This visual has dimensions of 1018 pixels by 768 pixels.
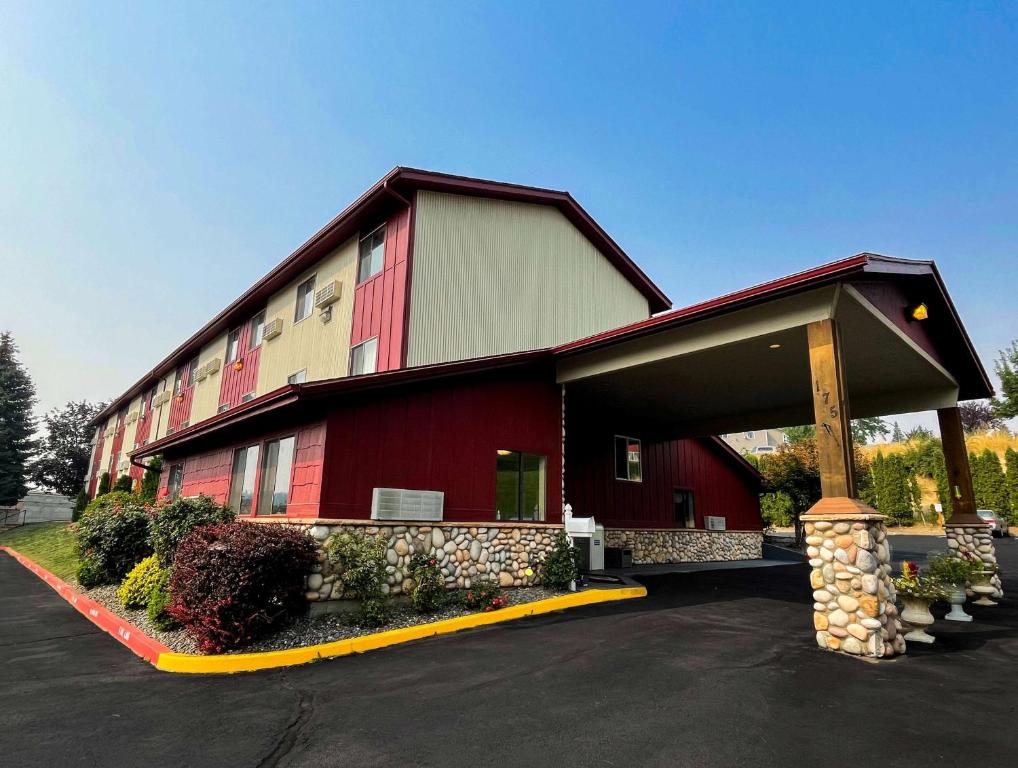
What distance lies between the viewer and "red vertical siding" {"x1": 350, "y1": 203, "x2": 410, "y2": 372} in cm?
1262

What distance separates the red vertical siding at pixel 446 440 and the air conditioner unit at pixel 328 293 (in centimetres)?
620

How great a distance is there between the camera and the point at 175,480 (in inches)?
687

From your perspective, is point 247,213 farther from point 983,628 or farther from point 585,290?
point 983,628

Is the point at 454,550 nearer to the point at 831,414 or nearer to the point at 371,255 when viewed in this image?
the point at 831,414

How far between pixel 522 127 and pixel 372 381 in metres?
9.39

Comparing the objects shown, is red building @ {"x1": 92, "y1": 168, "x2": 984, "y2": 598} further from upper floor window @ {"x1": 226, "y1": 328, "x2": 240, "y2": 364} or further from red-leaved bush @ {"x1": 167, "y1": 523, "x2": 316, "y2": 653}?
red-leaved bush @ {"x1": 167, "y1": 523, "x2": 316, "y2": 653}

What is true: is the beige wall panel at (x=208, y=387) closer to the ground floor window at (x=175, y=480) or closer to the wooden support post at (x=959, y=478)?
the ground floor window at (x=175, y=480)

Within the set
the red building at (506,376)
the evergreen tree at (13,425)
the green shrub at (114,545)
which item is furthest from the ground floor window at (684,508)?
the evergreen tree at (13,425)

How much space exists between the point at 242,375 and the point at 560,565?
1442 cm

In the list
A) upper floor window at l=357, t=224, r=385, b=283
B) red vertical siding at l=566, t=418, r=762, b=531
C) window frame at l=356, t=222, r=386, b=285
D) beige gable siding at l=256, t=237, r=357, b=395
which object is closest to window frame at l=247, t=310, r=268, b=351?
beige gable siding at l=256, t=237, r=357, b=395

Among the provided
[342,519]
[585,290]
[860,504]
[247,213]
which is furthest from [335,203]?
[860,504]

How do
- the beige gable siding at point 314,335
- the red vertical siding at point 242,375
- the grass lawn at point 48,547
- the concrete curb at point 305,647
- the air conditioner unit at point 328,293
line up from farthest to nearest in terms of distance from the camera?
the red vertical siding at point 242,375
the grass lawn at point 48,547
the air conditioner unit at point 328,293
the beige gable siding at point 314,335
the concrete curb at point 305,647

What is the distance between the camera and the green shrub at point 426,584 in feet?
28.9

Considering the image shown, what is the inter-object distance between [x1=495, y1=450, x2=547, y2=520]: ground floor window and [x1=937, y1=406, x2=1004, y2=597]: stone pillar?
8404 mm
